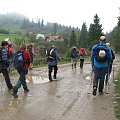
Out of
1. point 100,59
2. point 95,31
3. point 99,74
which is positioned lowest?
point 99,74

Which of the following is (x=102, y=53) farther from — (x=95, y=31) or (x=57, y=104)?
(x=95, y=31)

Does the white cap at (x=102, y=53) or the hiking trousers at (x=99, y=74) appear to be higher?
the white cap at (x=102, y=53)

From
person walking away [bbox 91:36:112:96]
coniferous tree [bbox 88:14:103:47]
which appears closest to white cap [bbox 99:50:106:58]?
person walking away [bbox 91:36:112:96]

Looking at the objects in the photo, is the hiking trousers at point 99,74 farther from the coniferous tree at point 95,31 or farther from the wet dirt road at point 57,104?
the coniferous tree at point 95,31

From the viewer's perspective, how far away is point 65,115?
8.34 meters

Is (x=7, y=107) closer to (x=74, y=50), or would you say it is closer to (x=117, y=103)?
(x=117, y=103)

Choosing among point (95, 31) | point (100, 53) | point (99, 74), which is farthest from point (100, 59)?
point (95, 31)

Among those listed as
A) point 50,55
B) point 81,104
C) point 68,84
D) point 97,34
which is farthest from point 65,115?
point 97,34

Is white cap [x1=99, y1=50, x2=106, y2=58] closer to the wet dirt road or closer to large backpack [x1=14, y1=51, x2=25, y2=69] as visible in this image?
the wet dirt road

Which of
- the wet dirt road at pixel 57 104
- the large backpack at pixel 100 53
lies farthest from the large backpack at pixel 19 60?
the large backpack at pixel 100 53

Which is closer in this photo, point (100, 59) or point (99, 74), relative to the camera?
point (100, 59)

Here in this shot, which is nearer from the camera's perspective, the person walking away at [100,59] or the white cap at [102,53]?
the white cap at [102,53]

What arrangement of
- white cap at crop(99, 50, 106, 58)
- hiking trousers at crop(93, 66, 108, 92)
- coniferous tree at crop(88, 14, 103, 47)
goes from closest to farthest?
white cap at crop(99, 50, 106, 58), hiking trousers at crop(93, 66, 108, 92), coniferous tree at crop(88, 14, 103, 47)

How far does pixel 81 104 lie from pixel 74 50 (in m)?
13.8
